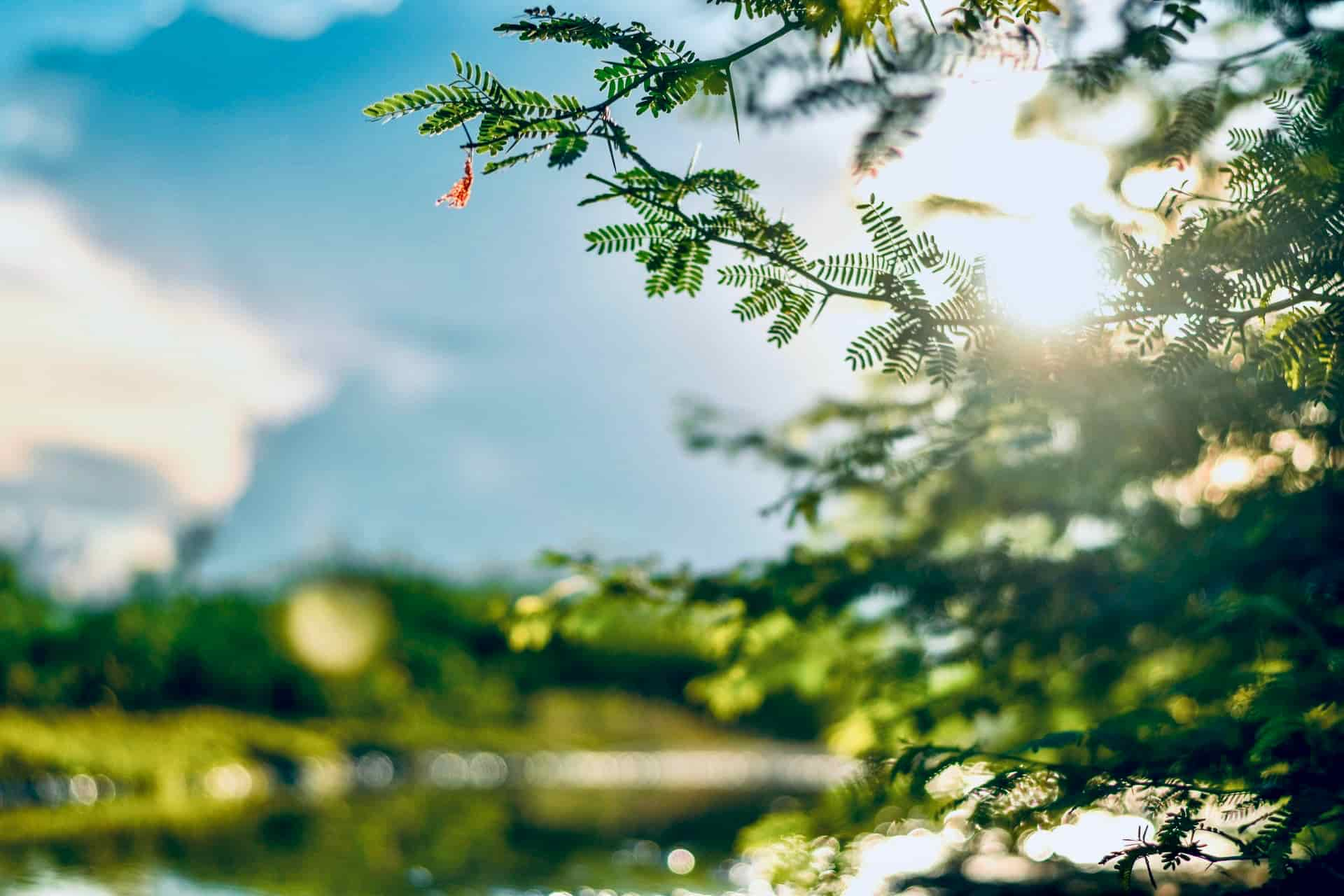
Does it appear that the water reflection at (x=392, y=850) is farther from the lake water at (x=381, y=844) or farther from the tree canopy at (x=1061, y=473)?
the tree canopy at (x=1061, y=473)

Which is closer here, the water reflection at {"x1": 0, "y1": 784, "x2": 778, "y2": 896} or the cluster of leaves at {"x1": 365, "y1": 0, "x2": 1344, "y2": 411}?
the cluster of leaves at {"x1": 365, "y1": 0, "x2": 1344, "y2": 411}

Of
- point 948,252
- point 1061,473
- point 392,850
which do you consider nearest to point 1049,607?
point 1061,473

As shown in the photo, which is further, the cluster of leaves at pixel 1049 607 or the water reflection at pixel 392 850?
the water reflection at pixel 392 850

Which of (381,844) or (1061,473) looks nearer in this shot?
(1061,473)

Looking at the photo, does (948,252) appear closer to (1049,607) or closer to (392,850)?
(1049,607)

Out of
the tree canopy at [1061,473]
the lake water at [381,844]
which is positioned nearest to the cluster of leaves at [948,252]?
the tree canopy at [1061,473]

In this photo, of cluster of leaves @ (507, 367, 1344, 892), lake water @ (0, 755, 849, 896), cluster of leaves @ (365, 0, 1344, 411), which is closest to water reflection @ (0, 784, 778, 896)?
lake water @ (0, 755, 849, 896)

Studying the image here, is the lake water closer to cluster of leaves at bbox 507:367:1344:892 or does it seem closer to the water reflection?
the water reflection

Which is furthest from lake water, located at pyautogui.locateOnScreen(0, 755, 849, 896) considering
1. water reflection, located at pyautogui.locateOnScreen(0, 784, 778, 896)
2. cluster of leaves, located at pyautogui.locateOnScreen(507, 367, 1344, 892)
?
cluster of leaves, located at pyautogui.locateOnScreen(507, 367, 1344, 892)

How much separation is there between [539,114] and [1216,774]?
5.77 feet

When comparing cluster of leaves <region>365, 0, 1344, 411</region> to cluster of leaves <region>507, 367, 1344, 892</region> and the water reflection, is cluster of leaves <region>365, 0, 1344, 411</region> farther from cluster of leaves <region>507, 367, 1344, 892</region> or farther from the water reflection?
the water reflection

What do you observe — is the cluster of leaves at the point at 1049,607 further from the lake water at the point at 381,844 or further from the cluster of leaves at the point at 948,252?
the lake water at the point at 381,844

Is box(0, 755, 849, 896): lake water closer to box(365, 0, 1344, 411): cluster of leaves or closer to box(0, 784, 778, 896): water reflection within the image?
box(0, 784, 778, 896): water reflection

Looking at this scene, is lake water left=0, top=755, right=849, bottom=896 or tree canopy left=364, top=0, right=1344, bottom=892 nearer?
tree canopy left=364, top=0, right=1344, bottom=892
